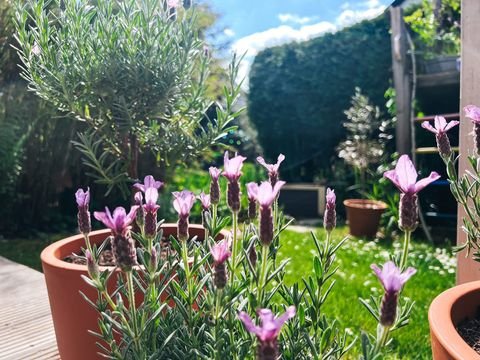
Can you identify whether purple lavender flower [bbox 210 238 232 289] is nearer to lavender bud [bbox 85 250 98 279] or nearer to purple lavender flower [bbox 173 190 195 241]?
purple lavender flower [bbox 173 190 195 241]

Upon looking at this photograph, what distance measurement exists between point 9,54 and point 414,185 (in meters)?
4.12

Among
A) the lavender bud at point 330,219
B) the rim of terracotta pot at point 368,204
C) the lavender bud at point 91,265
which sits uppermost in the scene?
the lavender bud at point 330,219

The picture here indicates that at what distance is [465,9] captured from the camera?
1764mm

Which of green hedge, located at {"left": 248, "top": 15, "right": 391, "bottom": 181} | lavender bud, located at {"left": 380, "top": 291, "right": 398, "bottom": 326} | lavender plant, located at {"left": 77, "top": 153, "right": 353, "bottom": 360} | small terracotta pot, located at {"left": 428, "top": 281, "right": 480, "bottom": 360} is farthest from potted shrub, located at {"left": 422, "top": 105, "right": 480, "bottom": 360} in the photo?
green hedge, located at {"left": 248, "top": 15, "right": 391, "bottom": 181}

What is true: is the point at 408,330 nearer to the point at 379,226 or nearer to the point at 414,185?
the point at 414,185

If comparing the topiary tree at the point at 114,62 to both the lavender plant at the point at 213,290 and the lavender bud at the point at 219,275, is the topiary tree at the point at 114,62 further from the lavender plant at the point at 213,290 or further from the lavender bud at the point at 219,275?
the lavender bud at the point at 219,275

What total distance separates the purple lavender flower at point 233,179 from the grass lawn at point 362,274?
3.13 ft

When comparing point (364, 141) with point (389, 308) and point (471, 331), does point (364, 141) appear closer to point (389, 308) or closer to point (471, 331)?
point (471, 331)

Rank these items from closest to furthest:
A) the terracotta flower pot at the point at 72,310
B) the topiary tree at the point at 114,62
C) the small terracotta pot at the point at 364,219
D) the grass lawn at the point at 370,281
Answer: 1. the terracotta flower pot at the point at 72,310
2. the topiary tree at the point at 114,62
3. the grass lawn at the point at 370,281
4. the small terracotta pot at the point at 364,219

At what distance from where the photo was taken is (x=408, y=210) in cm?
75

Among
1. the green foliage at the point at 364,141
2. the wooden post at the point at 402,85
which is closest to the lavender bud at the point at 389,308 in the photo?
the wooden post at the point at 402,85

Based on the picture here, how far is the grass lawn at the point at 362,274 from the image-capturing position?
1.97 meters

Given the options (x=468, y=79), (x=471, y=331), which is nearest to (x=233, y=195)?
(x=471, y=331)

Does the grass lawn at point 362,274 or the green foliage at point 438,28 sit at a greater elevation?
the green foliage at point 438,28
